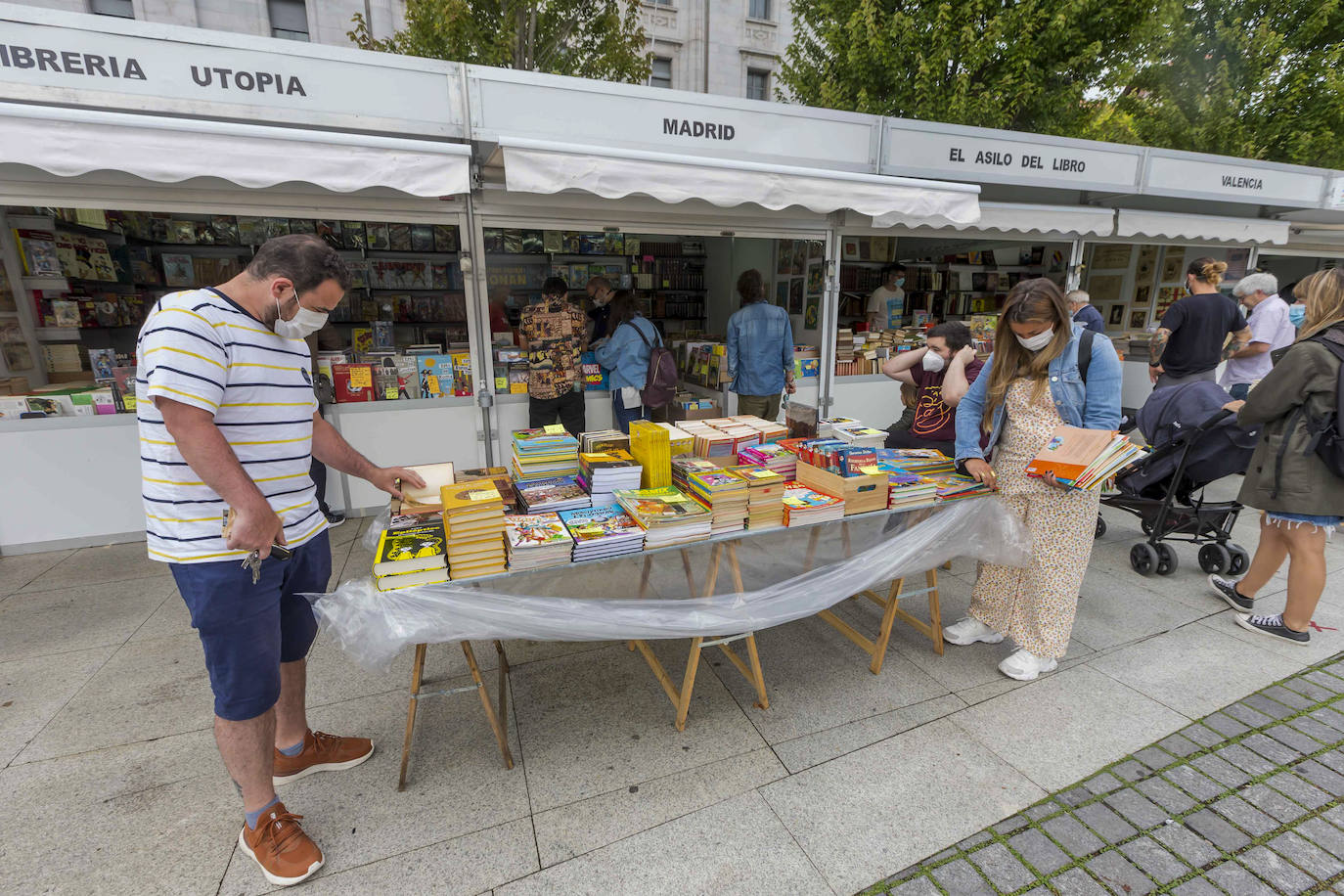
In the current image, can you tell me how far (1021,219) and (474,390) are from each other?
16.5 ft

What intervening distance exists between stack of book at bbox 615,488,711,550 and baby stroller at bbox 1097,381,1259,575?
308 cm

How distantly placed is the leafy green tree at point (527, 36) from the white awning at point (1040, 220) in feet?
19.7

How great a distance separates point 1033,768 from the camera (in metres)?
2.15

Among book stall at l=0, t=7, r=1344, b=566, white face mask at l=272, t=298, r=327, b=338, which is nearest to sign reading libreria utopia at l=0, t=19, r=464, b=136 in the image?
book stall at l=0, t=7, r=1344, b=566

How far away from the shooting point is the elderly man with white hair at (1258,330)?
15.9 ft

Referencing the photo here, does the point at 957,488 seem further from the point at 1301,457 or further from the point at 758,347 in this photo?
the point at 758,347

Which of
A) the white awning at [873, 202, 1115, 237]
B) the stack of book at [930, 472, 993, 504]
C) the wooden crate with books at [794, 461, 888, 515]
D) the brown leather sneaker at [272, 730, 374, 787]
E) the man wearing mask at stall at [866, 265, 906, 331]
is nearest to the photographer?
the brown leather sneaker at [272, 730, 374, 787]

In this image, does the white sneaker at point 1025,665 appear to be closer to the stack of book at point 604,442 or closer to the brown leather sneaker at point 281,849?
the stack of book at point 604,442

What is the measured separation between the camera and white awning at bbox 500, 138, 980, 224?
314 centimetres

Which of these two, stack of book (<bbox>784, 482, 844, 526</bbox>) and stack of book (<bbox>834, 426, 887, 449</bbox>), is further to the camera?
stack of book (<bbox>834, 426, 887, 449</bbox>)

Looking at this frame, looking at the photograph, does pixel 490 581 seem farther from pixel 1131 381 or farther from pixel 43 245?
pixel 1131 381

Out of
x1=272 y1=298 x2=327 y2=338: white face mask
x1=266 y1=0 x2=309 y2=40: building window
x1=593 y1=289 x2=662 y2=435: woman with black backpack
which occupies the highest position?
x1=266 y1=0 x2=309 y2=40: building window

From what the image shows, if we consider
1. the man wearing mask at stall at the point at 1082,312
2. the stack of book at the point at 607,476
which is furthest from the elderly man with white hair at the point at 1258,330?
the stack of book at the point at 607,476

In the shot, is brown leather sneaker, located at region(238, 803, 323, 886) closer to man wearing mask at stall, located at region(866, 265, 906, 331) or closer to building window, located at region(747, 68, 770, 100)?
man wearing mask at stall, located at region(866, 265, 906, 331)
